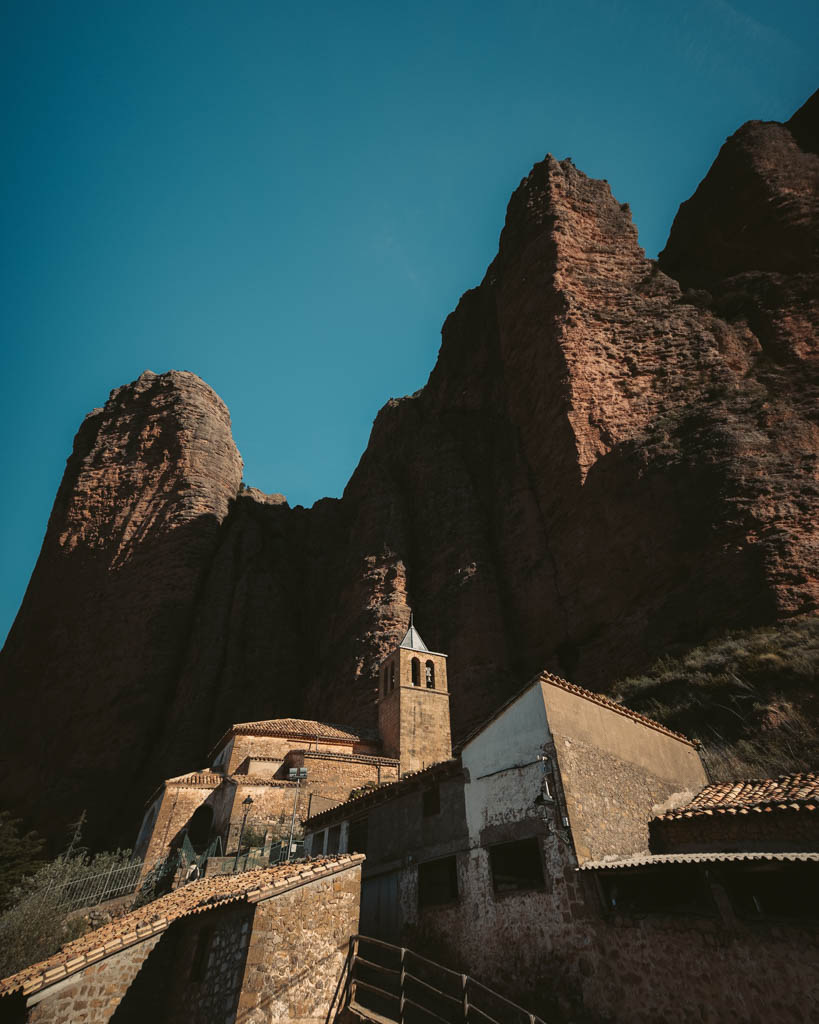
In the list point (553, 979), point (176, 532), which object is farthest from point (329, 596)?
point (553, 979)

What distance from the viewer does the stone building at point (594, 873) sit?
8148 millimetres

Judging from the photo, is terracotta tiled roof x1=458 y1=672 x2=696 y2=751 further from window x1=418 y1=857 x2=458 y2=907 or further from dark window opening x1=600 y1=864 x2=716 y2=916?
dark window opening x1=600 y1=864 x2=716 y2=916

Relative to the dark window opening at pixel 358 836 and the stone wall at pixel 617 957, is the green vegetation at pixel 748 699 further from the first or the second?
the dark window opening at pixel 358 836

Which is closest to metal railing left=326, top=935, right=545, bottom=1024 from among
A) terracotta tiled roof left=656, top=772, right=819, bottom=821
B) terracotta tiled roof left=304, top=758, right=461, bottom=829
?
terracotta tiled roof left=304, top=758, right=461, bottom=829

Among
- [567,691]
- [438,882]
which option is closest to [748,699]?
[567,691]

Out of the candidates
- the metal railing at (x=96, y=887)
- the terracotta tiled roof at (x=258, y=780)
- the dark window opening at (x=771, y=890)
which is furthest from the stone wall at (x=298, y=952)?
the metal railing at (x=96, y=887)

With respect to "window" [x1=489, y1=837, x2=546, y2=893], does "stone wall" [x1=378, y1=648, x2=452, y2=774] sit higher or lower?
higher

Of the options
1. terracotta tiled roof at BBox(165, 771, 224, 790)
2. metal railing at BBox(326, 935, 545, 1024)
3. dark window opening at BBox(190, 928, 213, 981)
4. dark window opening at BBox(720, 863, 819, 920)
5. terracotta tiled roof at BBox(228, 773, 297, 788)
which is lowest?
metal railing at BBox(326, 935, 545, 1024)

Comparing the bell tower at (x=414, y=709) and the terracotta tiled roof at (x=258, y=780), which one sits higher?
the bell tower at (x=414, y=709)

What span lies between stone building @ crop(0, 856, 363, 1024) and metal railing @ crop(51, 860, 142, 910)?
29.4 feet

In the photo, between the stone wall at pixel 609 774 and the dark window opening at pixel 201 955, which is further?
the stone wall at pixel 609 774

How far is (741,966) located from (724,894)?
856 mm

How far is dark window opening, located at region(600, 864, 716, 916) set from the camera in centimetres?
923

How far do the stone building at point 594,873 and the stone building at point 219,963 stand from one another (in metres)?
2.52
